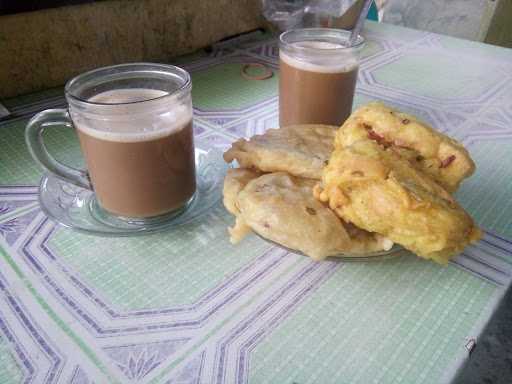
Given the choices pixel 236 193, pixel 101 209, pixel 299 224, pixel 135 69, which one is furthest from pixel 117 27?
pixel 299 224

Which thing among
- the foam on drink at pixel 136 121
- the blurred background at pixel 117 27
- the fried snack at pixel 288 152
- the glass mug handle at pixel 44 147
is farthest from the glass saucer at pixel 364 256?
the blurred background at pixel 117 27

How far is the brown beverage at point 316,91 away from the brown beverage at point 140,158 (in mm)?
313

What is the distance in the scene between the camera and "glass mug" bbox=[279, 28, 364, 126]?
87 cm

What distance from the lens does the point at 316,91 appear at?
0.89 meters

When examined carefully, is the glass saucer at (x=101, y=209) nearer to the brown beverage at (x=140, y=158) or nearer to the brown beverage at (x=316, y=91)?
the brown beverage at (x=140, y=158)

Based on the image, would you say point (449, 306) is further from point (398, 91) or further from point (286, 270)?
point (398, 91)

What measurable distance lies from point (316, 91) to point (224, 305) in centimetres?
51

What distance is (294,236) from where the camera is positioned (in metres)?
0.54

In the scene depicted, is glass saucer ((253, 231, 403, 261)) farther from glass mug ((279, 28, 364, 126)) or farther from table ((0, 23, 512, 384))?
glass mug ((279, 28, 364, 126))

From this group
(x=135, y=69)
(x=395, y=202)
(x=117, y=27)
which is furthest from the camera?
(x=117, y=27)

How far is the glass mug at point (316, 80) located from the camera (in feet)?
2.86

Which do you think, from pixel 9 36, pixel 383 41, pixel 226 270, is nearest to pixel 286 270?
pixel 226 270

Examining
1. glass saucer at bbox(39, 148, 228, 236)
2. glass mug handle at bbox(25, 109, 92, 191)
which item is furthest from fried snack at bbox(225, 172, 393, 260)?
glass mug handle at bbox(25, 109, 92, 191)

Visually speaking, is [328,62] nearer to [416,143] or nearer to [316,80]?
[316,80]
